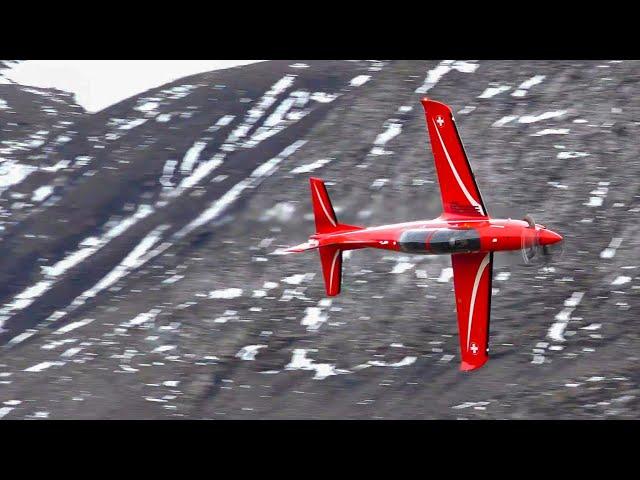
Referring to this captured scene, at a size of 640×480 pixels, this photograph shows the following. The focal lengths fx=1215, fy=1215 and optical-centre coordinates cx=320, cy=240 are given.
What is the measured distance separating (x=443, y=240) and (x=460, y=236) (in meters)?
0.64

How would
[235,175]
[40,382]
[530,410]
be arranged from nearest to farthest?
[530,410], [40,382], [235,175]

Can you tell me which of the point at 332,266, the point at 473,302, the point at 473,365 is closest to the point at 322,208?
Answer: the point at 332,266

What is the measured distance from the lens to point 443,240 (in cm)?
4500

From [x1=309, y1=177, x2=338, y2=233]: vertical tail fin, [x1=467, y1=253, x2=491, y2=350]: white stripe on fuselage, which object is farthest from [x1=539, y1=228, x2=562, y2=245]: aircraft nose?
[x1=309, y1=177, x2=338, y2=233]: vertical tail fin

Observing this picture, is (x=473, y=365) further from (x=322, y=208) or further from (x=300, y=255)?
(x=300, y=255)

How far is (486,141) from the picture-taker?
6234 cm

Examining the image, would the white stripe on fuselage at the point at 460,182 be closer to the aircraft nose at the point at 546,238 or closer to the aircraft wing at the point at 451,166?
the aircraft wing at the point at 451,166

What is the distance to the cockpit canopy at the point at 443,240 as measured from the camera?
4488 cm

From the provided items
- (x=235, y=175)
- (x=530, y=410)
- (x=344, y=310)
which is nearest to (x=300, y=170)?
(x=235, y=175)

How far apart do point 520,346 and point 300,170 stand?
14.4 meters

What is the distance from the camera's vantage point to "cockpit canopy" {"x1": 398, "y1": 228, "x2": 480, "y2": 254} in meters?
44.9

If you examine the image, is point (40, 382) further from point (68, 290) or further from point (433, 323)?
point (433, 323)

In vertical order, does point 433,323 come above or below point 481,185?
below

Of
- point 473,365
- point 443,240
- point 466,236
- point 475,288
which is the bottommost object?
point 473,365
